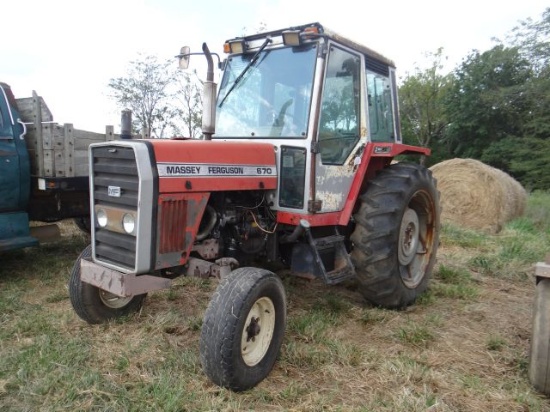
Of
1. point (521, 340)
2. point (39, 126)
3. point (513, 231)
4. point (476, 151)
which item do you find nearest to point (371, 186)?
point (521, 340)

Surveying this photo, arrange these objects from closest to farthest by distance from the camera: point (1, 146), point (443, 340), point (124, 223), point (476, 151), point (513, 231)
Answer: point (124, 223)
point (443, 340)
point (1, 146)
point (513, 231)
point (476, 151)

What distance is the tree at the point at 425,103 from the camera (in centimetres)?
3020

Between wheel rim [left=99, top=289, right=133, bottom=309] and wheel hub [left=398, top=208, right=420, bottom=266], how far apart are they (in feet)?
8.24

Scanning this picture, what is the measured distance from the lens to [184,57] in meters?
3.99

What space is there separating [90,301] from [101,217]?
0.84m

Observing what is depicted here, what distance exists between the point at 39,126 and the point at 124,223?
127 inches

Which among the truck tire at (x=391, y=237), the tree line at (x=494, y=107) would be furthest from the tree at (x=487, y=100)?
the truck tire at (x=391, y=237)

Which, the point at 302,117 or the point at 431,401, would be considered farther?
the point at 302,117

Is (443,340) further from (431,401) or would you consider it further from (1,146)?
(1,146)

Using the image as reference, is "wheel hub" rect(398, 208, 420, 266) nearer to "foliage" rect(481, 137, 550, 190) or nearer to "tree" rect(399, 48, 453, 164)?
"foliage" rect(481, 137, 550, 190)

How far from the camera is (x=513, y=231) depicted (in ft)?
26.8

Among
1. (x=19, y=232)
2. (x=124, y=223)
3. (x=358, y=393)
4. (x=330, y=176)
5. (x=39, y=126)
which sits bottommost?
(x=358, y=393)

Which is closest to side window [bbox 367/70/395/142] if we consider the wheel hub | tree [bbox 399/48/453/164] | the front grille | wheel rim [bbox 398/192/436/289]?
wheel rim [bbox 398/192/436/289]

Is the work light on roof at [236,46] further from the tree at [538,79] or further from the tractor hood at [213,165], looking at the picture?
the tree at [538,79]
